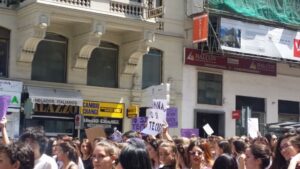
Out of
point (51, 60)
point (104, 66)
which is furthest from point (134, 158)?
point (104, 66)

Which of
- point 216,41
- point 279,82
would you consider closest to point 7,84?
point 216,41

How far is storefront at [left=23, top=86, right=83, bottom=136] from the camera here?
19.8 m

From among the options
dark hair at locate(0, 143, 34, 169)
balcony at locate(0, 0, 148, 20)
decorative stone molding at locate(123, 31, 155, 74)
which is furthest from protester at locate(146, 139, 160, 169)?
decorative stone molding at locate(123, 31, 155, 74)

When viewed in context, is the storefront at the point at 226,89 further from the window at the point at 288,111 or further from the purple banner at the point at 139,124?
the purple banner at the point at 139,124

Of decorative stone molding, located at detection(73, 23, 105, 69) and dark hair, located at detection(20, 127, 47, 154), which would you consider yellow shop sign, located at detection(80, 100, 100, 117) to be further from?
dark hair, located at detection(20, 127, 47, 154)

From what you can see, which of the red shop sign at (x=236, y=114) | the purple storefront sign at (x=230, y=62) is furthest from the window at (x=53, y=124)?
the red shop sign at (x=236, y=114)

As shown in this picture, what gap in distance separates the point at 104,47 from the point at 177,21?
352 centimetres

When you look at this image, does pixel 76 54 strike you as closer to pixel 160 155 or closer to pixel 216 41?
pixel 216 41

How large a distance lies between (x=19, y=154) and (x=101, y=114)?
16888 millimetres

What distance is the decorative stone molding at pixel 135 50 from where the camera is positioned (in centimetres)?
2158

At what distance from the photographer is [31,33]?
63.6ft

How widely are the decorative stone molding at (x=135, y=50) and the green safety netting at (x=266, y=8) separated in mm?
3566

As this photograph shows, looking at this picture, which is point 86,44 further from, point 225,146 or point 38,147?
point 38,147

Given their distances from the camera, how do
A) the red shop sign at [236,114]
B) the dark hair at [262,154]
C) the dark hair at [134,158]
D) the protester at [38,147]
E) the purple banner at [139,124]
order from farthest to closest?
the red shop sign at [236,114] < the purple banner at [139,124] < the protester at [38,147] < the dark hair at [262,154] < the dark hair at [134,158]
